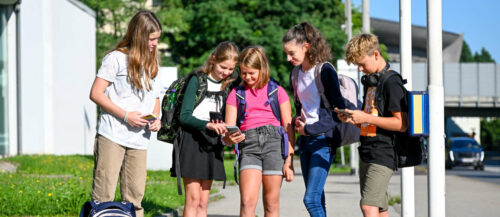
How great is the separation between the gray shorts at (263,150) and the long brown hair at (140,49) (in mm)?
915

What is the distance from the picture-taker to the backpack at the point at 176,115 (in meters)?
6.17

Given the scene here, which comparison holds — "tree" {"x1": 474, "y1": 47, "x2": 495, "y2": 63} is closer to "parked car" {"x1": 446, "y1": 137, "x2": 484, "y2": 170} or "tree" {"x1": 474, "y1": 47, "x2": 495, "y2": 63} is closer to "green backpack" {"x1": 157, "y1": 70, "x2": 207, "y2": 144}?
"parked car" {"x1": 446, "y1": 137, "x2": 484, "y2": 170}

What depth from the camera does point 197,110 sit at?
6172mm

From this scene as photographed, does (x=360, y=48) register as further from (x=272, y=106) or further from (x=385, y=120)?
(x=272, y=106)

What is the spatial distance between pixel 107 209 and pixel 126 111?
0.74 metres

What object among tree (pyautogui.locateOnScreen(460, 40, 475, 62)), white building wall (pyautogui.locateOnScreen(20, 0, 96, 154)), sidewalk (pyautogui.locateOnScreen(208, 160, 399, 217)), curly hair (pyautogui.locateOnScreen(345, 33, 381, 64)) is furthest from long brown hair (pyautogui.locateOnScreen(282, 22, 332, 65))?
tree (pyautogui.locateOnScreen(460, 40, 475, 62))

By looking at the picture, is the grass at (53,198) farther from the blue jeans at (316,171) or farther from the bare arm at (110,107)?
the bare arm at (110,107)

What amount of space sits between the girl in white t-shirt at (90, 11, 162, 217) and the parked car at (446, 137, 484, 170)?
30.5m

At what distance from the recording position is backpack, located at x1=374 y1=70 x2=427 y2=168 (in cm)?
552

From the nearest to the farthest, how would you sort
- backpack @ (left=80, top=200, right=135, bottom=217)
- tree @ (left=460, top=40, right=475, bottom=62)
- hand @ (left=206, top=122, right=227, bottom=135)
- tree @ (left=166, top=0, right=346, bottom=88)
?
backpack @ (left=80, top=200, right=135, bottom=217)
hand @ (left=206, top=122, right=227, bottom=135)
tree @ (left=166, top=0, right=346, bottom=88)
tree @ (left=460, top=40, right=475, bottom=62)

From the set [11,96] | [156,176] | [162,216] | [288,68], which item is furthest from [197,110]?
[288,68]

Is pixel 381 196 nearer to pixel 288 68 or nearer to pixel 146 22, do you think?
pixel 146 22

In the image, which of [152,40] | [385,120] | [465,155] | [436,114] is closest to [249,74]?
[152,40]

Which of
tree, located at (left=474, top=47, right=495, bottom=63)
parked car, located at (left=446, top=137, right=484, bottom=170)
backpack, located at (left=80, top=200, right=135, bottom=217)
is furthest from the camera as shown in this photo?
tree, located at (left=474, top=47, right=495, bottom=63)
